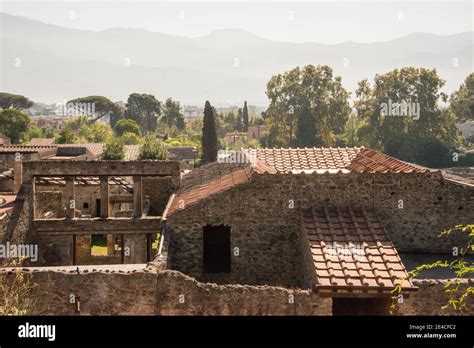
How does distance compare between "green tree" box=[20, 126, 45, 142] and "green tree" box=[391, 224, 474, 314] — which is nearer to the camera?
"green tree" box=[391, 224, 474, 314]

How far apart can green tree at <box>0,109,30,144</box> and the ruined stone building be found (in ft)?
200

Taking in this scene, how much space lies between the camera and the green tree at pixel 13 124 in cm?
7706

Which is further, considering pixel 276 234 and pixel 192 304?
pixel 276 234

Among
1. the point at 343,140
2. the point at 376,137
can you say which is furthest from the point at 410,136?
the point at 343,140

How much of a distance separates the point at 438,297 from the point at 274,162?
8.73 meters

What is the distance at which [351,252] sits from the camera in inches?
488

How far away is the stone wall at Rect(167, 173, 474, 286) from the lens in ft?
47.5

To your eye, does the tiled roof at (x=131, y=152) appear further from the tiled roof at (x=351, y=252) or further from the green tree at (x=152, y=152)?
the tiled roof at (x=351, y=252)

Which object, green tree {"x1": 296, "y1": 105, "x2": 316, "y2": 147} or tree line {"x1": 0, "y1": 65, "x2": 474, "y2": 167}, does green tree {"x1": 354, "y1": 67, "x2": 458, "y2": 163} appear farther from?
green tree {"x1": 296, "y1": 105, "x2": 316, "y2": 147}

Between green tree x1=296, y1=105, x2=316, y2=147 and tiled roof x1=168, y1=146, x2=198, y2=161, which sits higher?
Answer: green tree x1=296, y1=105, x2=316, y2=147

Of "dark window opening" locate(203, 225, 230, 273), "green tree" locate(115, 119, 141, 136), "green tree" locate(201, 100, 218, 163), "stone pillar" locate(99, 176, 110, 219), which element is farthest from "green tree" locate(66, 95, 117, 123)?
"dark window opening" locate(203, 225, 230, 273)

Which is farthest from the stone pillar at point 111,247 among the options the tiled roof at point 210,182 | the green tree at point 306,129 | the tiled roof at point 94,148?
the green tree at point 306,129

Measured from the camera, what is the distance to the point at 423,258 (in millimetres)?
14359
